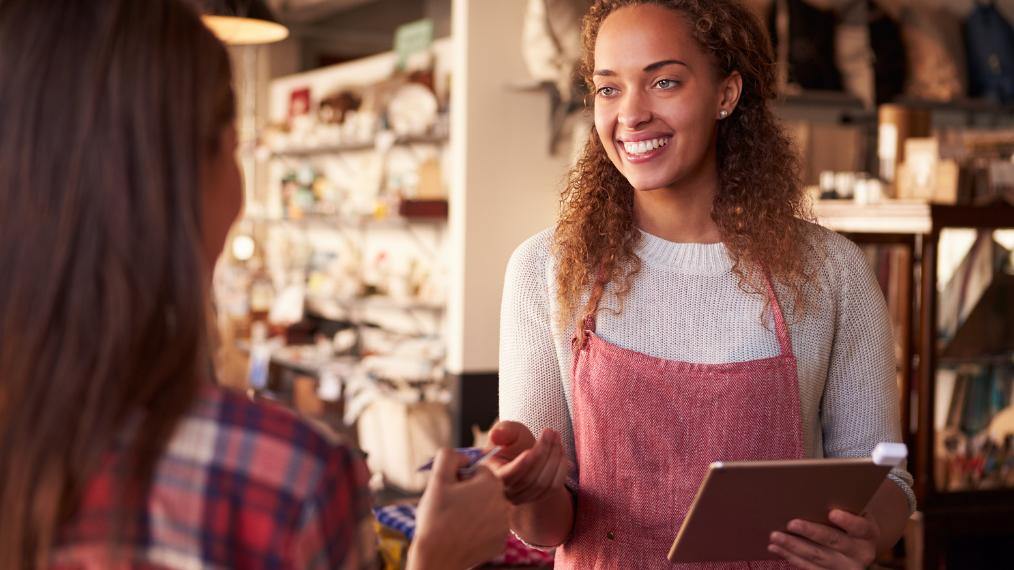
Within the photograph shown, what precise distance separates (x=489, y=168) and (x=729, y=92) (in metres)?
2.72

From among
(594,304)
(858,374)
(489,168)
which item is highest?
(489,168)

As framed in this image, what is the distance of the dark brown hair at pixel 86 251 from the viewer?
713 mm

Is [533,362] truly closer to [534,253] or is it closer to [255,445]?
[534,253]

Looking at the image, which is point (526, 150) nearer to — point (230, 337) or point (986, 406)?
point (986, 406)

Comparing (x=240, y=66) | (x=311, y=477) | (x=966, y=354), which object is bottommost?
(x=966, y=354)

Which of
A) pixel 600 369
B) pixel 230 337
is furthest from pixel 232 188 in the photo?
pixel 230 337

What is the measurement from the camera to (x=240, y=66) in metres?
7.56

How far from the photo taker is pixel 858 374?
1526 mm

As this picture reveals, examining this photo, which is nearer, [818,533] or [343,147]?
[818,533]

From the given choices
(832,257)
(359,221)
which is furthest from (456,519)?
(359,221)

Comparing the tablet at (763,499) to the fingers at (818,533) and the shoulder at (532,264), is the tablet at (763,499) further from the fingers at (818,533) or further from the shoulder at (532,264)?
the shoulder at (532,264)

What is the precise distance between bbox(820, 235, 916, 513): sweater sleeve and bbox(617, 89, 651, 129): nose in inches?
16.2

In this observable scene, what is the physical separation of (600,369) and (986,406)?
2.48 meters

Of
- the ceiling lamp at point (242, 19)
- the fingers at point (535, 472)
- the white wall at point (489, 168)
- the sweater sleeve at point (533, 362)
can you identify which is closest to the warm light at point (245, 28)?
the ceiling lamp at point (242, 19)
